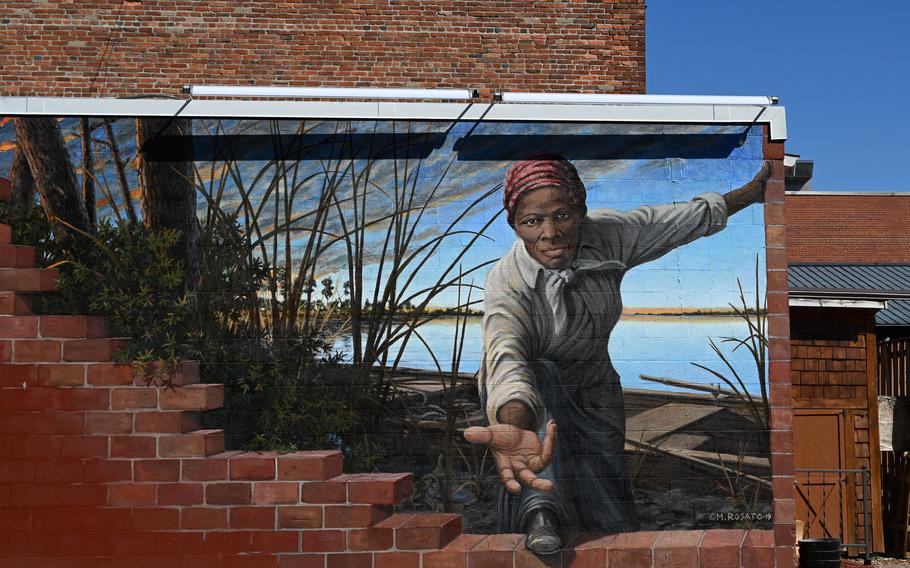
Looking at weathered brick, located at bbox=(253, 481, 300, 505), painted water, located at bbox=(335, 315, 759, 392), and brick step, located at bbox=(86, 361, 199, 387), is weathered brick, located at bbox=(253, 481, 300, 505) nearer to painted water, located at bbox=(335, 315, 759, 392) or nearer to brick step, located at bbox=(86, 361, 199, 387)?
brick step, located at bbox=(86, 361, 199, 387)

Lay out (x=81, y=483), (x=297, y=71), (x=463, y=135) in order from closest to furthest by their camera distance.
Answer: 1. (x=81, y=483)
2. (x=463, y=135)
3. (x=297, y=71)

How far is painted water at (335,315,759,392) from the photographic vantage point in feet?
25.8

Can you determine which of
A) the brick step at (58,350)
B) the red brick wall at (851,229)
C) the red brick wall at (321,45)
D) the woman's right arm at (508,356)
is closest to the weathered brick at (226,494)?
the brick step at (58,350)

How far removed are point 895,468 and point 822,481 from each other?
4.76ft

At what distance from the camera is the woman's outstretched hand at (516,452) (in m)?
7.80

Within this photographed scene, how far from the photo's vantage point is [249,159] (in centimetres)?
801

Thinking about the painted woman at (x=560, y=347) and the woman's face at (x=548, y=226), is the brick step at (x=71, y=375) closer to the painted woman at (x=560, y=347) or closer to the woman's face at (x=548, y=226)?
the painted woman at (x=560, y=347)

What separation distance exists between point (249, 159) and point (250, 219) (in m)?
0.48

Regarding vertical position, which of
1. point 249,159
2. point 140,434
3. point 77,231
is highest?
point 249,159

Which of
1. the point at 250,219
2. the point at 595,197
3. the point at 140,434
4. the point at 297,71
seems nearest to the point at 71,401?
the point at 140,434

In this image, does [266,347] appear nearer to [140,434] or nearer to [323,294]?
[323,294]

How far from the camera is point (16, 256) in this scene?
772cm

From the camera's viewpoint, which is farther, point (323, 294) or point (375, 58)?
point (375, 58)

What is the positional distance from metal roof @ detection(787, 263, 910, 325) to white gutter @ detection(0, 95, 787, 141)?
8641 millimetres
